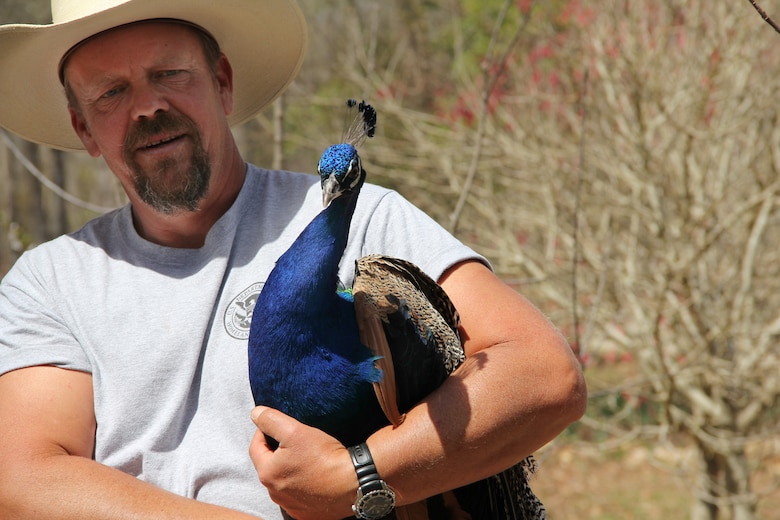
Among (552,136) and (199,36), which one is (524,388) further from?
(552,136)

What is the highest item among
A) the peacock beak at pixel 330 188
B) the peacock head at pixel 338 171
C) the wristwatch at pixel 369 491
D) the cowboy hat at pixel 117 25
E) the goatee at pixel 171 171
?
the cowboy hat at pixel 117 25

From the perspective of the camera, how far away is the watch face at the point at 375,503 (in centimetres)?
204

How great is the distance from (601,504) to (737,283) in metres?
3.21

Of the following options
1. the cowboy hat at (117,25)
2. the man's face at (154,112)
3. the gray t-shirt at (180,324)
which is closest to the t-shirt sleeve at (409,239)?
the gray t-shirt at (180,324)

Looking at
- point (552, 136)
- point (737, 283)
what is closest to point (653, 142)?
point (552, 136)

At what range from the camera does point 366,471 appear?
2.05 meters

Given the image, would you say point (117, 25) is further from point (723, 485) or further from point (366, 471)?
point (723, 485)

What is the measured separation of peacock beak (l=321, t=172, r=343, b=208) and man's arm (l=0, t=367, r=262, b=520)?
865mm

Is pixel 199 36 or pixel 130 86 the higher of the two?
pixel 199 36

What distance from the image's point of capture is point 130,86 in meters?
2.66

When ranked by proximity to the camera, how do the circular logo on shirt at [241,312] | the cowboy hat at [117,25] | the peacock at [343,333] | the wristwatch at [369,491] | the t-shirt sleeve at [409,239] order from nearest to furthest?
the wristwatch at [369,491]
the peacock at [343,333]
the t-shirt sleeve at [409,239]
the circular logo on shirt at [241,312]
the cowboy hat at [117,25]

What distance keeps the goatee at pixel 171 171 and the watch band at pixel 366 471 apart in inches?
41.1

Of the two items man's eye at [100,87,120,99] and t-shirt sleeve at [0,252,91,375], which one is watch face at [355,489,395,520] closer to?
→ t-shirt sleeve at [0,252,91,375]

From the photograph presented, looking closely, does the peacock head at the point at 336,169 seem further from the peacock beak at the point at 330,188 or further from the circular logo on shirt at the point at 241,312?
the circular logo on shirt at the point at 241,312
